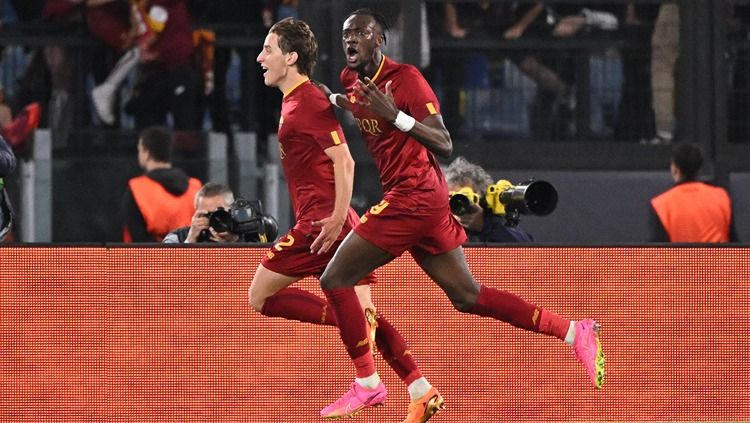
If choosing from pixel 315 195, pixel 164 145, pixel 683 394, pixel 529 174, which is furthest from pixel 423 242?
pixel 529 174

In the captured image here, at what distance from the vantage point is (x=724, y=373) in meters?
9.62

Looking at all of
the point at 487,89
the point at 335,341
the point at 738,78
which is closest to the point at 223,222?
the point at 335,341

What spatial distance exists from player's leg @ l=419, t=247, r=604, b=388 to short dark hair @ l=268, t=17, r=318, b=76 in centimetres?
96

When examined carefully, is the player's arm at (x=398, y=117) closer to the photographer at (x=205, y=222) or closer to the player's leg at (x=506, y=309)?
the player's leg at (x=506, y=309)

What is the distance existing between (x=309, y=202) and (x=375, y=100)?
0.70m

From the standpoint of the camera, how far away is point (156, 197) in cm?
1127

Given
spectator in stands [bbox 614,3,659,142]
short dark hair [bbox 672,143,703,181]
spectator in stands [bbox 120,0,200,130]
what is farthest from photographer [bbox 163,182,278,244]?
spectator in stands [bbox 614,3,659,142]

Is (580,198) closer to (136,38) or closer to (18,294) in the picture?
(136,38)

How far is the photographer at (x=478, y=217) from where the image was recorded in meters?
9.94

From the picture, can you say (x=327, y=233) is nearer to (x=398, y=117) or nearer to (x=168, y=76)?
(x=398, y=117)

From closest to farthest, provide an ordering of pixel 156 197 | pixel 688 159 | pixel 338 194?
pixel 338 194 < pixel 156 197 < pixel 688 159

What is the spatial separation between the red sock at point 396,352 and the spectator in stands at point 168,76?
4.65 meters

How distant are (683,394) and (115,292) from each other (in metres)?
2.67

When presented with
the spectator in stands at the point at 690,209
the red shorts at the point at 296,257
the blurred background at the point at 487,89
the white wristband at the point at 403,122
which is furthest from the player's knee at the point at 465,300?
the blurred background at the point at 487,89
